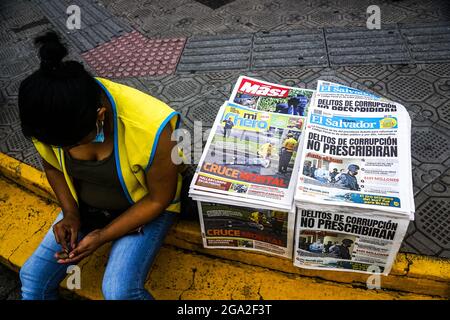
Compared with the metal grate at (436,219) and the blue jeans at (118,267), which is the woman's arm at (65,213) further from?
the metal grate at (436,219)

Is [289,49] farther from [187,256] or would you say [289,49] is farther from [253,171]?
[187,256]

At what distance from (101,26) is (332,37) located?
7.61ft

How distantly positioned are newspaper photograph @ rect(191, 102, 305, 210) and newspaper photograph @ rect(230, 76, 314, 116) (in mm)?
42

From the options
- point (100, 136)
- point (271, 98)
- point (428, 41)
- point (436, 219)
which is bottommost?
point (436, 219)

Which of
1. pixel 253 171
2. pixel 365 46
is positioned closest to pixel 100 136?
pixel 253 171

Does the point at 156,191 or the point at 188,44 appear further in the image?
the point at 188,44

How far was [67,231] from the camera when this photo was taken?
1696 millimetres

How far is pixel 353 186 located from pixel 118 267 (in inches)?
40.4

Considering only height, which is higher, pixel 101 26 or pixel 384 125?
pixel 384 125

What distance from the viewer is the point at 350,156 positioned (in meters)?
1.58

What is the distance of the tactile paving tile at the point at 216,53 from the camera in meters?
3.13
